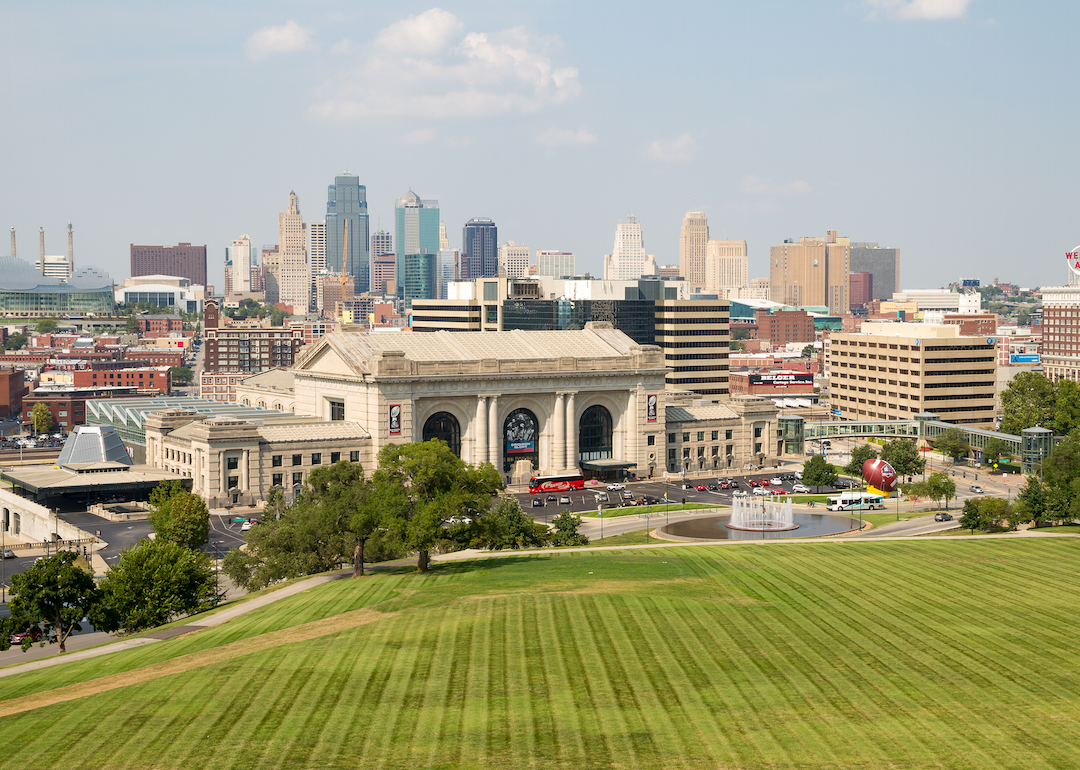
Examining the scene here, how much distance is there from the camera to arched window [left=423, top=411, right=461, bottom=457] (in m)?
166

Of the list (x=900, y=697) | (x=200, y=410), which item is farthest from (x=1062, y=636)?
(x=200, y=410)

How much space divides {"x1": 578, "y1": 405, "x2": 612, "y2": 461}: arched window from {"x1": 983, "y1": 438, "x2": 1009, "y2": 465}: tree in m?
57.2

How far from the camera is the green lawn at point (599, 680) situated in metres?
51.4

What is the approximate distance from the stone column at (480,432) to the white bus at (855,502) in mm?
45993

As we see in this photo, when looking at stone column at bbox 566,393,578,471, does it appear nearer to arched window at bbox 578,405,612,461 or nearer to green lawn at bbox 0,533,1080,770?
arched window at bbox 578,405,612,461

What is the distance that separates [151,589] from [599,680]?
40.1 meters

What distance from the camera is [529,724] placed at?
A: 54.3m

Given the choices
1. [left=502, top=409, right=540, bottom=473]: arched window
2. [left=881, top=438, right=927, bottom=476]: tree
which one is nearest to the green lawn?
[left=881, top=438, right=927, bottom=476]: tree

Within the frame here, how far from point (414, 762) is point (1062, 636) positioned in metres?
40.3

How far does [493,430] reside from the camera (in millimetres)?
167625

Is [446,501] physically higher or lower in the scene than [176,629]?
higher

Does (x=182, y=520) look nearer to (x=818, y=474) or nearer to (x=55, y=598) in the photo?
(x=55, y=598)

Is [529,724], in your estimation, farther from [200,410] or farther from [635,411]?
[200,410]

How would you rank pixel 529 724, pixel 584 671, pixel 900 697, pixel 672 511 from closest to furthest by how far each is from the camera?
1. pixel 529 724
2. pixel 900 697
3. pixel 584 671
4. pixel 672 511
